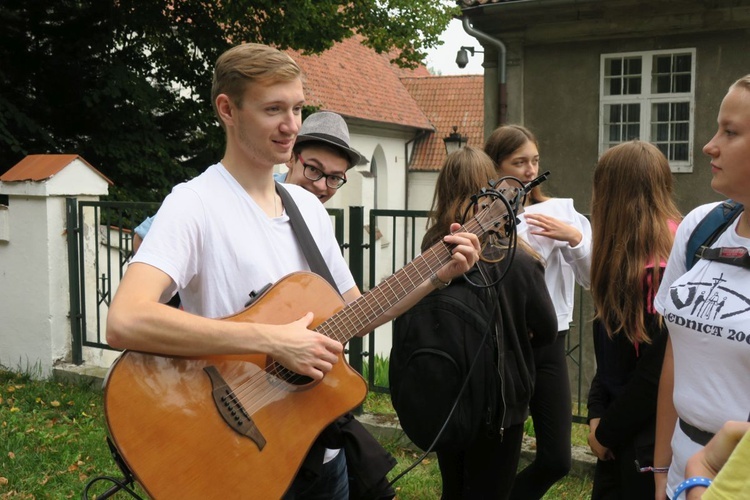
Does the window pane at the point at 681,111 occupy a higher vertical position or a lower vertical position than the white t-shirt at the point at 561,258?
higher

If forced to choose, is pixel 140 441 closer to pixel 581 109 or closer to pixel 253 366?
pixel 253 366

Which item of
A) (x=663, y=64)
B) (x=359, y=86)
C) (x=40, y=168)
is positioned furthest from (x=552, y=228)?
(x=359, y=86)

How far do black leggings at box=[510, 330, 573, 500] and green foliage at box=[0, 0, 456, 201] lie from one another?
27.5 feet

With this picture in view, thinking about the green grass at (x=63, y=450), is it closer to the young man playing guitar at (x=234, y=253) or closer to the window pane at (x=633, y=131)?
the young man playing guitar at (x=234, y=253)

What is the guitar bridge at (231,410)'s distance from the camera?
2189mm

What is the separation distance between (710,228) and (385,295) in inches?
39.8

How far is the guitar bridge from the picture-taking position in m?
2.19

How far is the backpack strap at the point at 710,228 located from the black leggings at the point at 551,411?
1279mm

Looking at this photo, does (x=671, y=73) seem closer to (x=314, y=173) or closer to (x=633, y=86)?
(x=633, y=86)

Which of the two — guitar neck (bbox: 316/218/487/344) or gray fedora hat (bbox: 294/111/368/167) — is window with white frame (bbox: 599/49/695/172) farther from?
guitar neck (bbox: 316/218/487/344)

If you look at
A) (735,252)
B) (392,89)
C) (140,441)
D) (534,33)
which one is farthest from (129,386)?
(392,89)

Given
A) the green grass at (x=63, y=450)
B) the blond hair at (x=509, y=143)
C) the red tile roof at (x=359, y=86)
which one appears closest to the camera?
→ the blond hair at (x=509, y=143)

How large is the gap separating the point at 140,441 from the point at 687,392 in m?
1.51

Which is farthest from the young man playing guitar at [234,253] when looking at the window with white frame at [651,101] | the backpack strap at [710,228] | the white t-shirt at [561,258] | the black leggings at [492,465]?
the window with white frame at [651,101]
